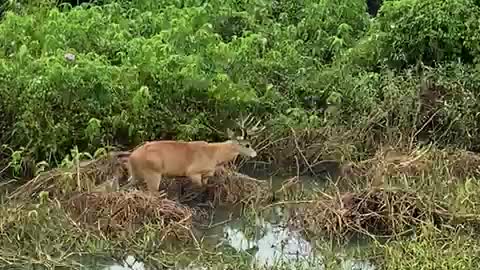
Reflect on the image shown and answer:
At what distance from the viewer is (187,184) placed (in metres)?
9.25

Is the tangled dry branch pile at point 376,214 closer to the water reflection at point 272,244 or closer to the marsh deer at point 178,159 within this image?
the water reflection at point 272,244

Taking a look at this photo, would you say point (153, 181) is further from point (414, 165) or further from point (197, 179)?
point (414, 165)

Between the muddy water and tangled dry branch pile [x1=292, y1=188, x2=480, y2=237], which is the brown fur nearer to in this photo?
the muddy water

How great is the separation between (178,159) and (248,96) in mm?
1586

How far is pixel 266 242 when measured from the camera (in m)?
8.43

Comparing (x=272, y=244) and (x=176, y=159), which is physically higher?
(x=176, y=159)

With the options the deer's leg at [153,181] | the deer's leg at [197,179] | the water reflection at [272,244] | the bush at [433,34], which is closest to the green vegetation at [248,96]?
the bush at [433,34]

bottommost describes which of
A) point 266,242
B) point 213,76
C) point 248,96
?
point 266,242

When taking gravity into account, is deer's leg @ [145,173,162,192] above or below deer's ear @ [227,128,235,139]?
above

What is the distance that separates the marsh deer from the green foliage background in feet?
2.56

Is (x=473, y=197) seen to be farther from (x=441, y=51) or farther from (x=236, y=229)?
(x=441, y=51)

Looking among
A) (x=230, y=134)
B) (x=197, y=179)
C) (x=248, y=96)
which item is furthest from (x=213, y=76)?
(x=197, y=179)

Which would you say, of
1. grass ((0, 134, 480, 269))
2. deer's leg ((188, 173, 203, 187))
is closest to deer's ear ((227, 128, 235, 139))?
grass ((0, 134, 480, 269))

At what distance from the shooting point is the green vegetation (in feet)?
28.2
